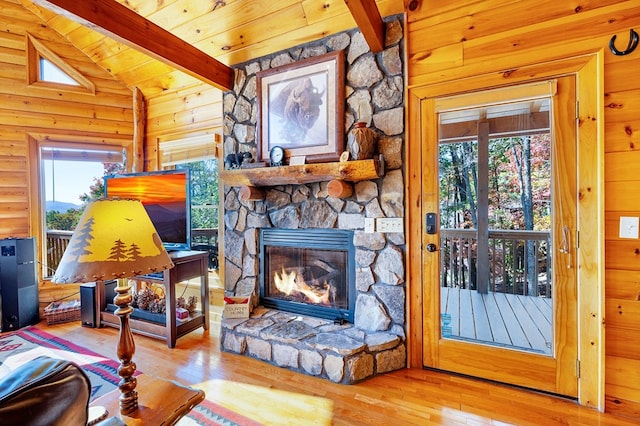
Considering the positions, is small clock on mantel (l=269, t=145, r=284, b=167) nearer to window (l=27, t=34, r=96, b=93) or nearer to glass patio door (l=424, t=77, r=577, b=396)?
glass patio door (l=424, t=77, r=577, b=396)

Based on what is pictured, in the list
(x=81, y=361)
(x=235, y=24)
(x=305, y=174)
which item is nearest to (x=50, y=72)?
(x=235, y=24)

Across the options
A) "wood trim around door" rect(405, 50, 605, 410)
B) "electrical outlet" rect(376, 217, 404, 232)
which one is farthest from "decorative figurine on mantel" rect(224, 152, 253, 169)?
"wood trim around door" rect(405, 50, 605, 410)

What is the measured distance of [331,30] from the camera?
103 inches

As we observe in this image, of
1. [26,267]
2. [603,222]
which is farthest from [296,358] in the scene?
[26,267]

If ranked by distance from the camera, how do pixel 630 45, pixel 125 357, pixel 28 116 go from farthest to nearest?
1. pixel 28 116
2. pixel 630 45
3. pixel 125 357

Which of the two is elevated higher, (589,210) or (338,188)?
(338,188)

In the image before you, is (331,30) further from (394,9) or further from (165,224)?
(165,224)

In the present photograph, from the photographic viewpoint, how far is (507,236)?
2.22 metres

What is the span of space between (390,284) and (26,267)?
380 centimetres

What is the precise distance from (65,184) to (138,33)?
8.69ft

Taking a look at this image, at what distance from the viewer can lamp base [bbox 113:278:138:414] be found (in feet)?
3.47

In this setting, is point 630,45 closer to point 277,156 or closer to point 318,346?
point 277,156

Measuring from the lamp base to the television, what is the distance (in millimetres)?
2001

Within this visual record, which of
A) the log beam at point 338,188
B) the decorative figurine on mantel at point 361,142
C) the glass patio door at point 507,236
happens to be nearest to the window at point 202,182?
the log beam at point 338,188
